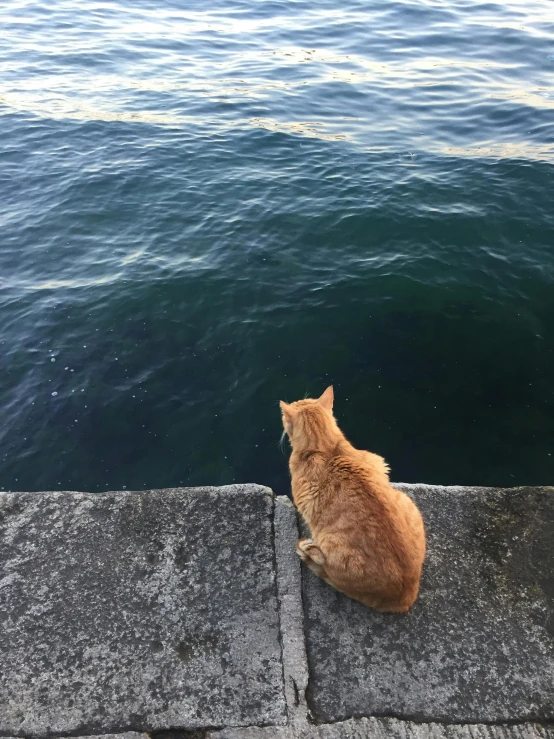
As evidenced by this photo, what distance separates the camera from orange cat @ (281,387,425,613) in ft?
8.77

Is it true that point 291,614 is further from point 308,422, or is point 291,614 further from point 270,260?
point 270,260

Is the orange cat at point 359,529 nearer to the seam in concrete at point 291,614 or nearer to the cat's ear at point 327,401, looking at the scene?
the seam in concrete at point 291,614

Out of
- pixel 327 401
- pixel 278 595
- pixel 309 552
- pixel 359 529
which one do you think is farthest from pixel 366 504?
pixel 327 401

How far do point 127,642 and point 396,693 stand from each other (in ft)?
4.55

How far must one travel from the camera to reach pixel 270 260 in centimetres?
861

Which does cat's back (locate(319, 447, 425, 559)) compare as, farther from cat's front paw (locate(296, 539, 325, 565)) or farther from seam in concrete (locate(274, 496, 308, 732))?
seam in concrete (locate(274, 496, 308, 732))

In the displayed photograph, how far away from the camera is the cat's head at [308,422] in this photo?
3611 mm

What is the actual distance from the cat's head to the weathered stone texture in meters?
0.49

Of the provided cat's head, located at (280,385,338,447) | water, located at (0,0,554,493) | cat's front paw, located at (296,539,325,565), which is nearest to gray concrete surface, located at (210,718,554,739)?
cat's front paw, located at (296,539,325,565)

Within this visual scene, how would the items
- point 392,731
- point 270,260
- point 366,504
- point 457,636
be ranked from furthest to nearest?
point 270,260, point 366,504, point 457,636, point 392,731

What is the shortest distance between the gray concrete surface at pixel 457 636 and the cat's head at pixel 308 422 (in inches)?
36.0

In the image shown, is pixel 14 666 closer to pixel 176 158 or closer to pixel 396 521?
pixel 396 521

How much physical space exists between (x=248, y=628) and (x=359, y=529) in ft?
2.60

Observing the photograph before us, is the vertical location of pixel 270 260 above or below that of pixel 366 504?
below
